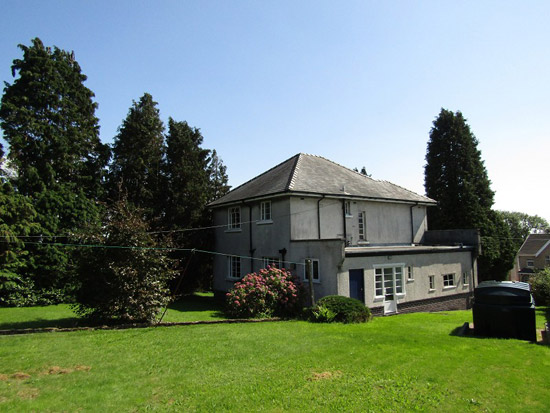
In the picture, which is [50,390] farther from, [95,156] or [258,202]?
[95,156]

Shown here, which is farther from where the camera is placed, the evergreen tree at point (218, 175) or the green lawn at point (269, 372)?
the evergreen tree at point (218, 175)

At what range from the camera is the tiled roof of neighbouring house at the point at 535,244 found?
5961 cm

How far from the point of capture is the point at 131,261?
1358 cm

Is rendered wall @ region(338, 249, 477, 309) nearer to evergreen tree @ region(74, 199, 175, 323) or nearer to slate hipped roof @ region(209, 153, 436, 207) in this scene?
slate hipped roof @ region(209, 153, 436, 207)

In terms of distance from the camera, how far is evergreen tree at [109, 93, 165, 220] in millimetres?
27031

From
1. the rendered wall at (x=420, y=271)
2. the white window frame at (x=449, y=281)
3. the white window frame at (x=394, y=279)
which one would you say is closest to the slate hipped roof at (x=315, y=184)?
the rendered wall at (x=420, y=271)

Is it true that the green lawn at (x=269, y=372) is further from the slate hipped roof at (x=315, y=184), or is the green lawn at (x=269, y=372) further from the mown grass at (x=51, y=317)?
the slate hipped roof at (x=315, y=184)

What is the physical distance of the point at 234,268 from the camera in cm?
2438

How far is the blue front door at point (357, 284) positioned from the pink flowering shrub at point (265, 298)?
2.47 meters

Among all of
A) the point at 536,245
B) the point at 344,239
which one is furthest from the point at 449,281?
the point at 536,245

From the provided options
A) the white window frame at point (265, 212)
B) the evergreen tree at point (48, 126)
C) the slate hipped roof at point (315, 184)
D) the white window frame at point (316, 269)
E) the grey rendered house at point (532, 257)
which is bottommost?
the grey rendered house at point (532, 257)

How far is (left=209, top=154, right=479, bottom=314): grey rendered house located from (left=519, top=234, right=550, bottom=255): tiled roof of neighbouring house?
45503 mm

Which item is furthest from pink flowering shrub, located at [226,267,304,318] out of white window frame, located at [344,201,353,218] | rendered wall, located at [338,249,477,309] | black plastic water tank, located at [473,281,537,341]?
black plastic water tank, located at [473,281,537,341]

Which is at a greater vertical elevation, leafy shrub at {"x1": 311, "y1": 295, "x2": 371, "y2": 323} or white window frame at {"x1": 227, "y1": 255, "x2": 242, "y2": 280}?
white window frame at {"x1": 227, "y1": 255, "x2": 242, "y2": 280}
